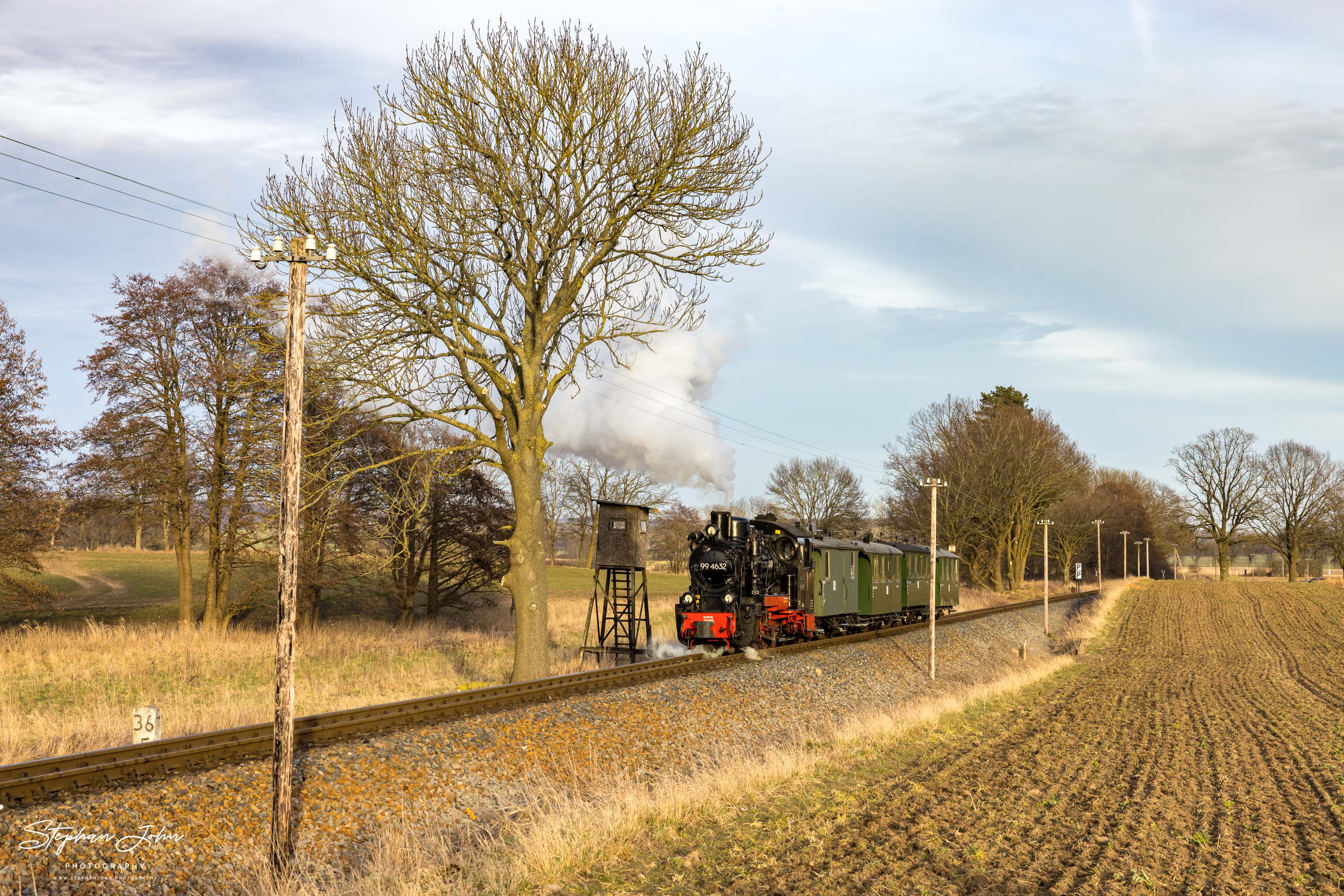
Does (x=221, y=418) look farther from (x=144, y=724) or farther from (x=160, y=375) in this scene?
(x=144, y=724)

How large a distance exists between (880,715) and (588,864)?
1074 cm

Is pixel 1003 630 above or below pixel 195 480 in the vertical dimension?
below

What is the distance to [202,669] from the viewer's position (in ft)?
66.3

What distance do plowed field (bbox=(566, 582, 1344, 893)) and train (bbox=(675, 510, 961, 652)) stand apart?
18.0ft

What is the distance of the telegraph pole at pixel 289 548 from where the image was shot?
28.2 ft

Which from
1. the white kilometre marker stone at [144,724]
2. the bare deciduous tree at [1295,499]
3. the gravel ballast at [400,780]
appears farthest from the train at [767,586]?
the bare deciduous tree at [1295,499]

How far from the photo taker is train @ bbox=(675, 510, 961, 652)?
73.0ft

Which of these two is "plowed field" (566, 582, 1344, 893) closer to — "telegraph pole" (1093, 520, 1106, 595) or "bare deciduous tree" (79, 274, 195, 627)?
"bare deciduous tree" (79, 274, 195, 627)

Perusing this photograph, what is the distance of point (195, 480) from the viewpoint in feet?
83.5

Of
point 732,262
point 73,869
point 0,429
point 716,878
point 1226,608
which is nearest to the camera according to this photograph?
point 73,869

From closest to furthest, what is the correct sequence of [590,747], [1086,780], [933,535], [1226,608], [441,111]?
[590,747], [1086,780], [441,111], [933,535], [1226,608]

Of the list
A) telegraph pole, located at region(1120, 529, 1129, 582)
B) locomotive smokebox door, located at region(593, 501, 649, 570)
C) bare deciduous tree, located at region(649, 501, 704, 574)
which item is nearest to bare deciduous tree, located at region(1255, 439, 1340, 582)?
telegraph pole, located at region(1120, 529, 1129, 582)

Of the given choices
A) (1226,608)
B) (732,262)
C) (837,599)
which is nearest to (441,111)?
(732,262)

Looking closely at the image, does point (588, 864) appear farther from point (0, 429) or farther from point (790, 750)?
point (0, 429)
